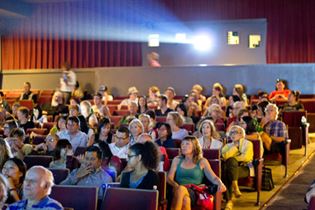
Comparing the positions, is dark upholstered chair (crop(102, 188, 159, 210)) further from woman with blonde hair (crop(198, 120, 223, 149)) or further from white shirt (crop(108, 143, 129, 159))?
woman with blonde hair (crop(198, 120, 223, 149))

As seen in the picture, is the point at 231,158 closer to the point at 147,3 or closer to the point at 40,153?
the point at 40,153

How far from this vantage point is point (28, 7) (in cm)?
1736

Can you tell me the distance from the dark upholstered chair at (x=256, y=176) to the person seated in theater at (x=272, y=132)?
3.65ft

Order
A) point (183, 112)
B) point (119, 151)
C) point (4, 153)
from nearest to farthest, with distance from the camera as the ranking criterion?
point (4, 153) → point (119, 151) → point (183, 112)

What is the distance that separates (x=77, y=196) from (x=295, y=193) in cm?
358

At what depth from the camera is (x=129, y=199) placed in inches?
170

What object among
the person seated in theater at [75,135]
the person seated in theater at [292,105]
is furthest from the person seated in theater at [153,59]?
the person seated in theater at [75,135]

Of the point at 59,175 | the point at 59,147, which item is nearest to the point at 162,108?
the point at 59,147

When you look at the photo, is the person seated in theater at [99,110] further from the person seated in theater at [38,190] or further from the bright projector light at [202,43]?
the person seated in theater at [38,190]

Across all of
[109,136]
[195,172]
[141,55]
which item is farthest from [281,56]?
[195,172]

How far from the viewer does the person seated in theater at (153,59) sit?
1596 centimetres

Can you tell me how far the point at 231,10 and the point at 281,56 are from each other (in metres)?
1.83

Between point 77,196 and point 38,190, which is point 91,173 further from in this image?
point 38,190

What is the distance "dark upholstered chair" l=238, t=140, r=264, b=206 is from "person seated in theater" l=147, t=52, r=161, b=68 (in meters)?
9.14
